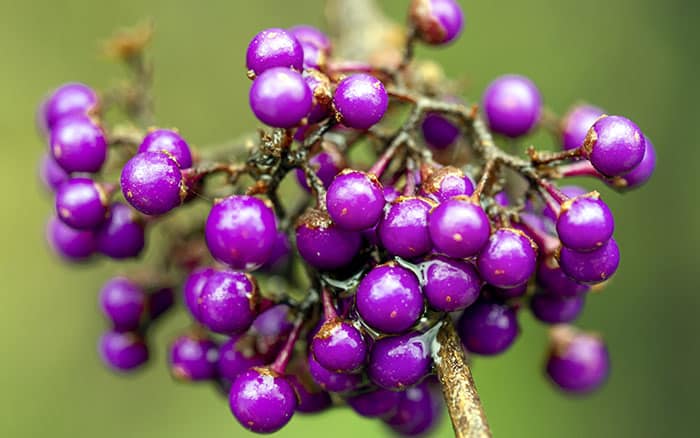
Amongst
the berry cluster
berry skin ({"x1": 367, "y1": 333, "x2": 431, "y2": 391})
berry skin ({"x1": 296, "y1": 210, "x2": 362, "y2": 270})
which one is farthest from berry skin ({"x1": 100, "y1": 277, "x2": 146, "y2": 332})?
berry skin ({"x1": 367, "y1": 333, "x2": 431, "y2": 391})

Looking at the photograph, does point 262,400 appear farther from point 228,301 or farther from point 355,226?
point 355,226

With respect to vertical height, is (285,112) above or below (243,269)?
above

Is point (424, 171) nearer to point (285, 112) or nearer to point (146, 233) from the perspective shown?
point (285, 112)

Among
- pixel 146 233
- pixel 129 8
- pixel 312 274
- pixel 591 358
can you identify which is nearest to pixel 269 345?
pixel 312 274

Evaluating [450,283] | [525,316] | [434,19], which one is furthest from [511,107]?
[525,316]

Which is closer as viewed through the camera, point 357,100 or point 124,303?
point 357,100

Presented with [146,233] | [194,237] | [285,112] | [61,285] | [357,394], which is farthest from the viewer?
[61,285]

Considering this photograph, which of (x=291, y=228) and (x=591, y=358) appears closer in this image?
(x=291, y=228)
